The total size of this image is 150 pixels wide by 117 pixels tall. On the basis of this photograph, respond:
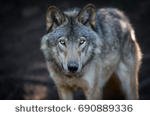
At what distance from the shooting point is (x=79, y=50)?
6270 mm

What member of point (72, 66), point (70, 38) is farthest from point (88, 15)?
point (72, 66)

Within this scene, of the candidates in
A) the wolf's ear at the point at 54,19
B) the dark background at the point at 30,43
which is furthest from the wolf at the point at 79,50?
the dark background at the point at 30,43

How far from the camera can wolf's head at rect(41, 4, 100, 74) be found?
6.25 m

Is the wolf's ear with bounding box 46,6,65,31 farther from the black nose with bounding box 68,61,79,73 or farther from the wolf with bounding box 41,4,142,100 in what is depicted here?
the black nose with bounding box 68,61,79,73

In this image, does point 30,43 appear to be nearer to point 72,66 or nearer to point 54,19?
point 54,19

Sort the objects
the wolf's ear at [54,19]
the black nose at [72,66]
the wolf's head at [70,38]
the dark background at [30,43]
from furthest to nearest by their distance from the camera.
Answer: the dark background at [30,43] → the wolf's ear at [54,19] → the wolf's head at [70,38] → the black nose at [72,66]

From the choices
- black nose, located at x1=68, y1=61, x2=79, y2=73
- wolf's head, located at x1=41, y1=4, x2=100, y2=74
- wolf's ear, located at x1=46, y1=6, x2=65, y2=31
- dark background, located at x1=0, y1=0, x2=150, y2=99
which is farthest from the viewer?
dark background, located at x1=0, y1=0, x2=150, y2=99

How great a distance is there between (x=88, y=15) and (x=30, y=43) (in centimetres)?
414

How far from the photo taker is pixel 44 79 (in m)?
9.23

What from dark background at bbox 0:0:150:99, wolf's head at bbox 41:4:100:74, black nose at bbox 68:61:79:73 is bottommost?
dark background at bbox 0:0:150:99

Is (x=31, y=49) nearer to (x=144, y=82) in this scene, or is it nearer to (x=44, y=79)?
(x=44, y=79)

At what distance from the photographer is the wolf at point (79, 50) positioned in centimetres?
629

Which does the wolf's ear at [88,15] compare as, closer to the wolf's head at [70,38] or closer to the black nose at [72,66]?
the wolf's head at [70,38]

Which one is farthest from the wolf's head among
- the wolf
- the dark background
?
the dark background
